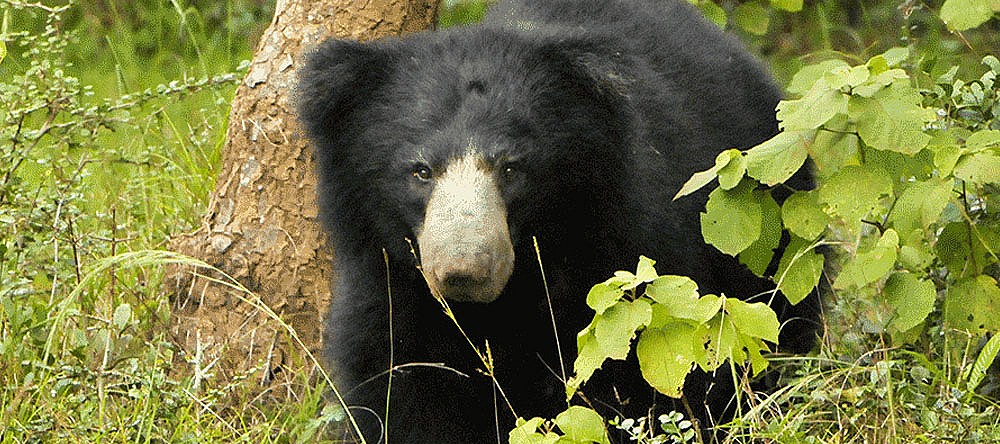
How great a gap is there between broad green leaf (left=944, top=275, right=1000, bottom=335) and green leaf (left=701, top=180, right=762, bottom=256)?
64cm

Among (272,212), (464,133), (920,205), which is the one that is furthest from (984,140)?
(272,212)

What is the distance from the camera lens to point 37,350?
14.5ft

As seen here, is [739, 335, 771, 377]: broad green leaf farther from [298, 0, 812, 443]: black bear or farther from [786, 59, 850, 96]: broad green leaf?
[786, 59, 850, 96]: broad green leaf

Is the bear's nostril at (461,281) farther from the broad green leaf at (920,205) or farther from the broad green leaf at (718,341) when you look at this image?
the broad green leaf at (920,205)

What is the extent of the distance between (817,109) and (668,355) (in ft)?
2.18

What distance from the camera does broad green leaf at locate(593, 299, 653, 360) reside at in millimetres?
3174

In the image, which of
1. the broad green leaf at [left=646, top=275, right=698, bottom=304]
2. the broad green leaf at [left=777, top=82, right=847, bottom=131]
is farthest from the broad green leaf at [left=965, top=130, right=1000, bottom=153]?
the broad green leaf at [left=646, top=275, right=698, bottom=304]

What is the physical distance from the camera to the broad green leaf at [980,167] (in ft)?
10.9

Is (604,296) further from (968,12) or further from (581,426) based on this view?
(968,12)

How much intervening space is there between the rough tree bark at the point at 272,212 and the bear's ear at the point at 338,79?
2.62ft

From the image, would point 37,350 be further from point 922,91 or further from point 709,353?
point 922,91

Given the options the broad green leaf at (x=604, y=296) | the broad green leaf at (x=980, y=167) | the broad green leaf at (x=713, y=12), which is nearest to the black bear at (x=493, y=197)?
the broad green leaf at (x=604, y=296)

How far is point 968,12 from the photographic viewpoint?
383cm

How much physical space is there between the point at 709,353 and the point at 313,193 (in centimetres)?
200
